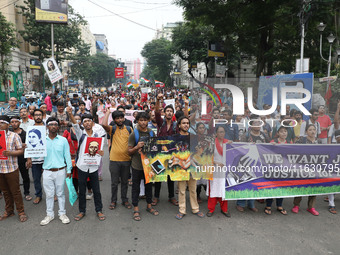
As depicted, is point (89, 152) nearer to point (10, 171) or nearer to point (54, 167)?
point (54, 167)

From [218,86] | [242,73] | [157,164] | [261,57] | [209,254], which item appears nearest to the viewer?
[209,254]

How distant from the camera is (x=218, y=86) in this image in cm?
497

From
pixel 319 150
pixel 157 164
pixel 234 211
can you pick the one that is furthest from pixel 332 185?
pixel 157 164

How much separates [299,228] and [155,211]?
2.39m

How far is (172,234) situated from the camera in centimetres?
397

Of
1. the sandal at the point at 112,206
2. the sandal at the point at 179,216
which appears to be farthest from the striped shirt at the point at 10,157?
the sandal at the point at 179,216

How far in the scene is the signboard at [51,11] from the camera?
59.4 feet

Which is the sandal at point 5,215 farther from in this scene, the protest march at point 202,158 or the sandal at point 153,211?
the sandal at point 153,211

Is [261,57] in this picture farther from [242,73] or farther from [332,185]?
[242,73]

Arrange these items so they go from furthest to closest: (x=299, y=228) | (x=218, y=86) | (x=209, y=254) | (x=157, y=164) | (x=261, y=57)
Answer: (x=261, y=57)
(x=218, y=86)
(x=157, y=164)
(x=299, y=228)
(x=209, y=254)

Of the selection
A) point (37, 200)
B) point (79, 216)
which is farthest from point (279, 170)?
point (37, 200)

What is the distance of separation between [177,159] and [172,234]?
1.21 m

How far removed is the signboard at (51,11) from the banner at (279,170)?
1869cm

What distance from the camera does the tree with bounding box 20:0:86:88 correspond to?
30.0m
